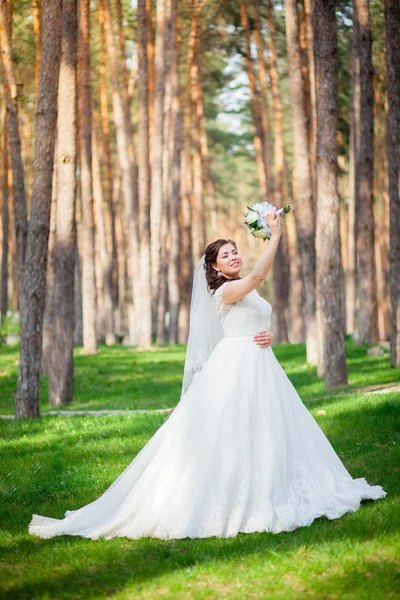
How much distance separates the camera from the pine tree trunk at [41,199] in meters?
11.9

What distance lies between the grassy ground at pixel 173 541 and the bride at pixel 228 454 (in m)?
0.14

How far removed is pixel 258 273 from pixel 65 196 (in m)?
7.63

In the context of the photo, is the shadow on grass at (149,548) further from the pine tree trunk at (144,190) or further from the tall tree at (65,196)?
the pine tree trunk at (144,190)

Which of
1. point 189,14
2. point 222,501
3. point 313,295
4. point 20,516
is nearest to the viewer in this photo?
point 222,501

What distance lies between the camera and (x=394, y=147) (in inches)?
619

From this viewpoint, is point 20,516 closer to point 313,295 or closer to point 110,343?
point 313,295

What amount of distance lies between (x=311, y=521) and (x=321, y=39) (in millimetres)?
9165

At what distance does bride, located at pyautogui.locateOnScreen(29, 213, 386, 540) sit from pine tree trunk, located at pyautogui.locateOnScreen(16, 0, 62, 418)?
5295 millimetres

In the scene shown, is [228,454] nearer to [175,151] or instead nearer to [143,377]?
[143,377]

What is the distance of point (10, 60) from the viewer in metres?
15.8

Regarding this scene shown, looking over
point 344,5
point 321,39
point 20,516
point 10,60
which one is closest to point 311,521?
point 20,516

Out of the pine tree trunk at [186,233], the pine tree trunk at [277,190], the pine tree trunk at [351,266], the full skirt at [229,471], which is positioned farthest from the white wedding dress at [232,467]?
the pine tree trunk at [186,233]

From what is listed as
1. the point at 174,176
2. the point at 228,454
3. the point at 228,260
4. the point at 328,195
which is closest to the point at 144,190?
the point at 174,176

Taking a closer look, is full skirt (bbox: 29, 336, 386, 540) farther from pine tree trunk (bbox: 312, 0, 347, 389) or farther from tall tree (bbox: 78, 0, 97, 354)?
tall tree (bbox: 78, 0, 97, 354)
